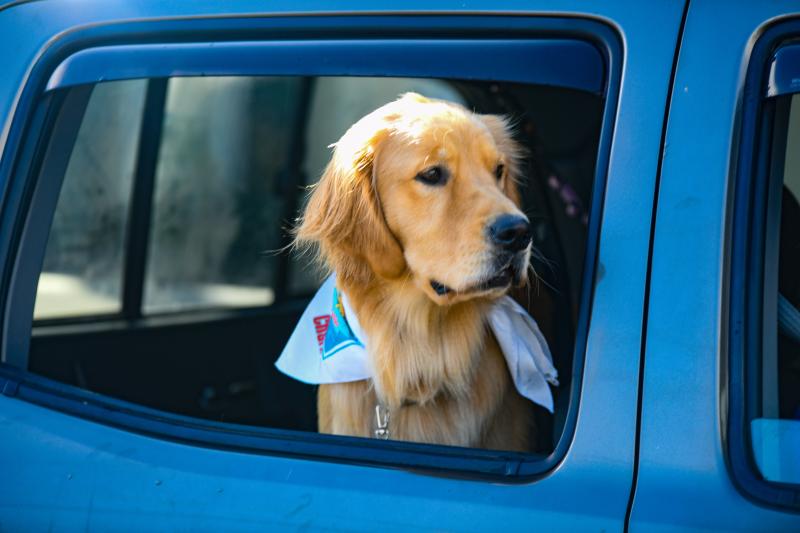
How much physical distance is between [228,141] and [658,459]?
5.74 meters

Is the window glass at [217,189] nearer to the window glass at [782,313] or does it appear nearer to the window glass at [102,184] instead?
the window glass at [102,184]

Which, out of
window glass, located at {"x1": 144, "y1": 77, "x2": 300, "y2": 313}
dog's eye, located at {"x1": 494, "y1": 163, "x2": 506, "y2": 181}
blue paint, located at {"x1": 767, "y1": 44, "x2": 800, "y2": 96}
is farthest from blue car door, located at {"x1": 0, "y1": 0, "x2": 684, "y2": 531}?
window glass, located at {"x1": 144, "y1": 77, "x2": 300, "y2": 313}

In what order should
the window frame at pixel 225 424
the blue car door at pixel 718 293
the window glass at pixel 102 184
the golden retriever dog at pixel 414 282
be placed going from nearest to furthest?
the blue car door at pixel 718 293 → the window frame at pixel 225 424 → the golden retriever dog at pixel 414 282 → the window glass at pixel 102 184

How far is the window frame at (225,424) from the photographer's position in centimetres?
157

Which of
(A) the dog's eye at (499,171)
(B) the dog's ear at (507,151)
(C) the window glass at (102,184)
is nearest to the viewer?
(A) the dog's eye at (499,171)

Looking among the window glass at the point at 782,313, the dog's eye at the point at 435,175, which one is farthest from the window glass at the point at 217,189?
the window glass at the point at 782,313

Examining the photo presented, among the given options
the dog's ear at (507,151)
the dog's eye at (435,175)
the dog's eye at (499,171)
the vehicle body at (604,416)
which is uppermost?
the dog's ear at (507,151)

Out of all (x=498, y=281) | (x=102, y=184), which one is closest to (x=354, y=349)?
(x=498, y=281)

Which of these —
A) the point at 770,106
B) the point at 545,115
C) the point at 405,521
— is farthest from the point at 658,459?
the point at 545,115

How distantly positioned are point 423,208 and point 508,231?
298 millimetres

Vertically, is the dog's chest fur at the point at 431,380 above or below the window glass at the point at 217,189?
below

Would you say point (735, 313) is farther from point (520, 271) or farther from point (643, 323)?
point (520, 271)

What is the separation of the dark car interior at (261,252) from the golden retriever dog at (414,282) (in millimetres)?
230

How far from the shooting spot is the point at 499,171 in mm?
2709
